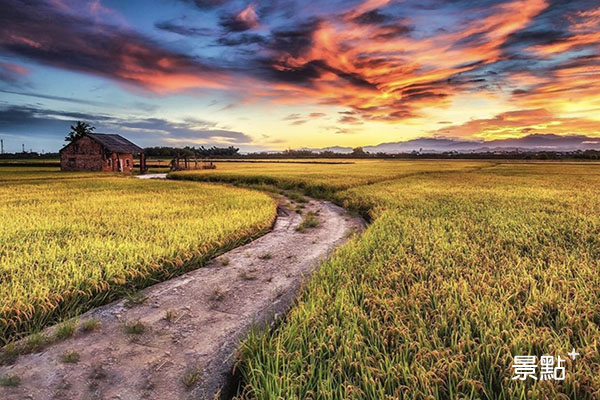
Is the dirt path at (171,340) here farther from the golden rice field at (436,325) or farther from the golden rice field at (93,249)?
the golden rice field at (436,325)

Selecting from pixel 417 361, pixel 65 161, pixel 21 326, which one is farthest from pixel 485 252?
pixel 65 161

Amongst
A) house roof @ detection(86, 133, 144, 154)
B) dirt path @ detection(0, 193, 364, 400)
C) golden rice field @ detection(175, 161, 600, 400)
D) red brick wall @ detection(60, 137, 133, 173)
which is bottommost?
dirt path @ detection(0, 193, 364, 400)

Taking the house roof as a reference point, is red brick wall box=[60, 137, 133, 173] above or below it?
below

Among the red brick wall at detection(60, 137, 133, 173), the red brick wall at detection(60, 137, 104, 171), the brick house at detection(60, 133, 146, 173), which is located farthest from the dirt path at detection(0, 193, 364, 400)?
the red brick wall at detection(60, 137, 104, 171)

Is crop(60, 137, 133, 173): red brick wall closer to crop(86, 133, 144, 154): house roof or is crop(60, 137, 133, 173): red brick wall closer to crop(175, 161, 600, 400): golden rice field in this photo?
crop(86, 133, 144, 154): house roof

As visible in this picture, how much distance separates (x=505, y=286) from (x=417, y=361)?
7.59ft

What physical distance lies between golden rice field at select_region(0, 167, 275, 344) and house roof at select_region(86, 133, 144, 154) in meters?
38.0

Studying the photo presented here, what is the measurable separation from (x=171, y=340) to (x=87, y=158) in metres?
52.0

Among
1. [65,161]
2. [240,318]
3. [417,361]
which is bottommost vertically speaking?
[240,318]

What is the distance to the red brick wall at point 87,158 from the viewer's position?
152ft

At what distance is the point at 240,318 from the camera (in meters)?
4.61

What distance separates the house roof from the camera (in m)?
46.1

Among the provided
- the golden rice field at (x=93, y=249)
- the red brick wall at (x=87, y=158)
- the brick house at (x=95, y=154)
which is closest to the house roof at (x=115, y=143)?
the brick house at (x=95, y=154)

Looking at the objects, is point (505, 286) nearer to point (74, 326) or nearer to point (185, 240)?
point (74, 326)
